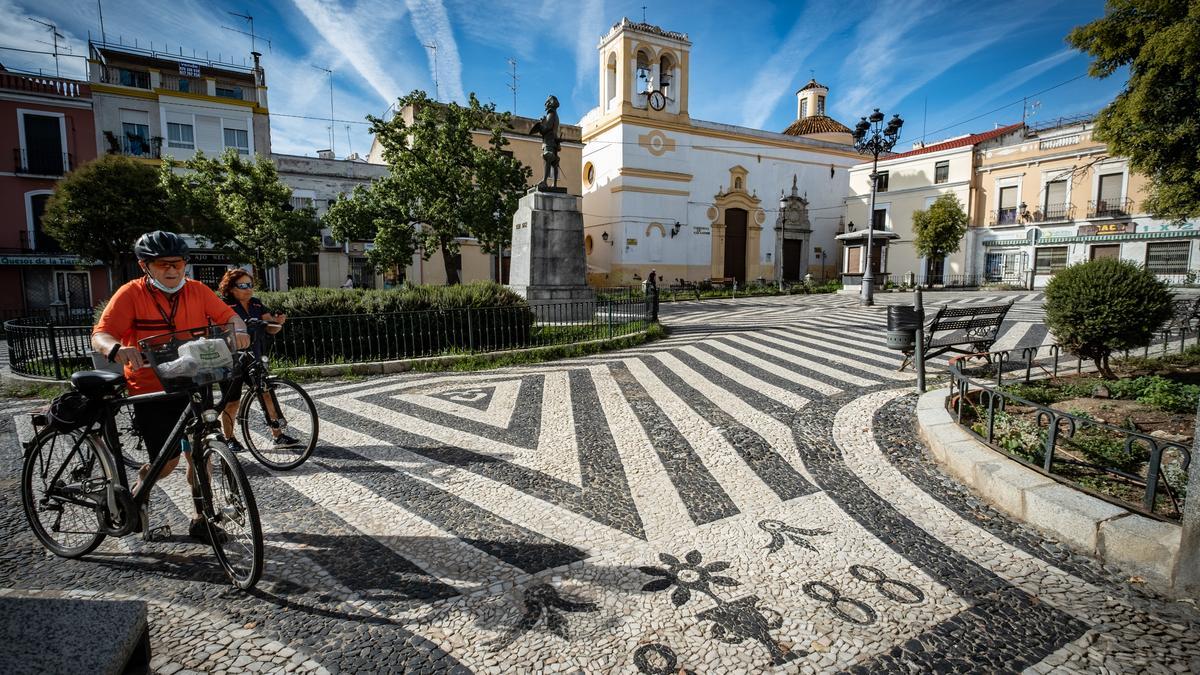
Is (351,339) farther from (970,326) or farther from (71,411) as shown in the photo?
(970,326)

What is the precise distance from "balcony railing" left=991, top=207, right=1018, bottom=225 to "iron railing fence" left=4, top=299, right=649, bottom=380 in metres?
32.3

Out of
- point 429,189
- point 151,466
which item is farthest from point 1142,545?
point 429,189

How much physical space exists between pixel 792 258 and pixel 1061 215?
45.3ft

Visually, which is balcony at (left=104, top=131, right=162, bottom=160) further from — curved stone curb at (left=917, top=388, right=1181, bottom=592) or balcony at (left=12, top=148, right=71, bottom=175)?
curved stone curb at (left=917, top=388, right=1181, bottom=592)

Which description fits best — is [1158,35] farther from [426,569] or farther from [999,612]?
[426,569]

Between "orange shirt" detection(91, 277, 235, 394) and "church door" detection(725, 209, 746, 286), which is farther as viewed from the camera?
"church door" detection(725, 209, 746, 286)

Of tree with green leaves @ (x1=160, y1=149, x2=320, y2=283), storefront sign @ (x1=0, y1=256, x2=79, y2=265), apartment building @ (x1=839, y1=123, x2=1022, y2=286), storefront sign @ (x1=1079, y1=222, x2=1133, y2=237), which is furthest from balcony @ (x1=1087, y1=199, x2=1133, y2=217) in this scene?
storefront sign @ (x1=0, y1=256, x2=79, y2=265)

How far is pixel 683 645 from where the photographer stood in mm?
2162

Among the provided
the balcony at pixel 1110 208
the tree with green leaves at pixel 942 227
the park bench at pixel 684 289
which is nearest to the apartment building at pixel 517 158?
the park bench at pixel 684 289

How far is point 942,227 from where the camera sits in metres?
27.8

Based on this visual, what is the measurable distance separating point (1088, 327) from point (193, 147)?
102 feet

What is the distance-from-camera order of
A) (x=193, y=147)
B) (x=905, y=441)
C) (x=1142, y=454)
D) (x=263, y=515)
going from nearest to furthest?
(x=263, y=515), (x=1142, y=454), (x=905, y=441), (x=193, y=147)

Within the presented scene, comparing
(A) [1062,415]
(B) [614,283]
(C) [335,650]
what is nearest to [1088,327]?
(A) [1062,415]

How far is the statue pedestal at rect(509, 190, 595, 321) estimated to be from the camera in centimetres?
1337
